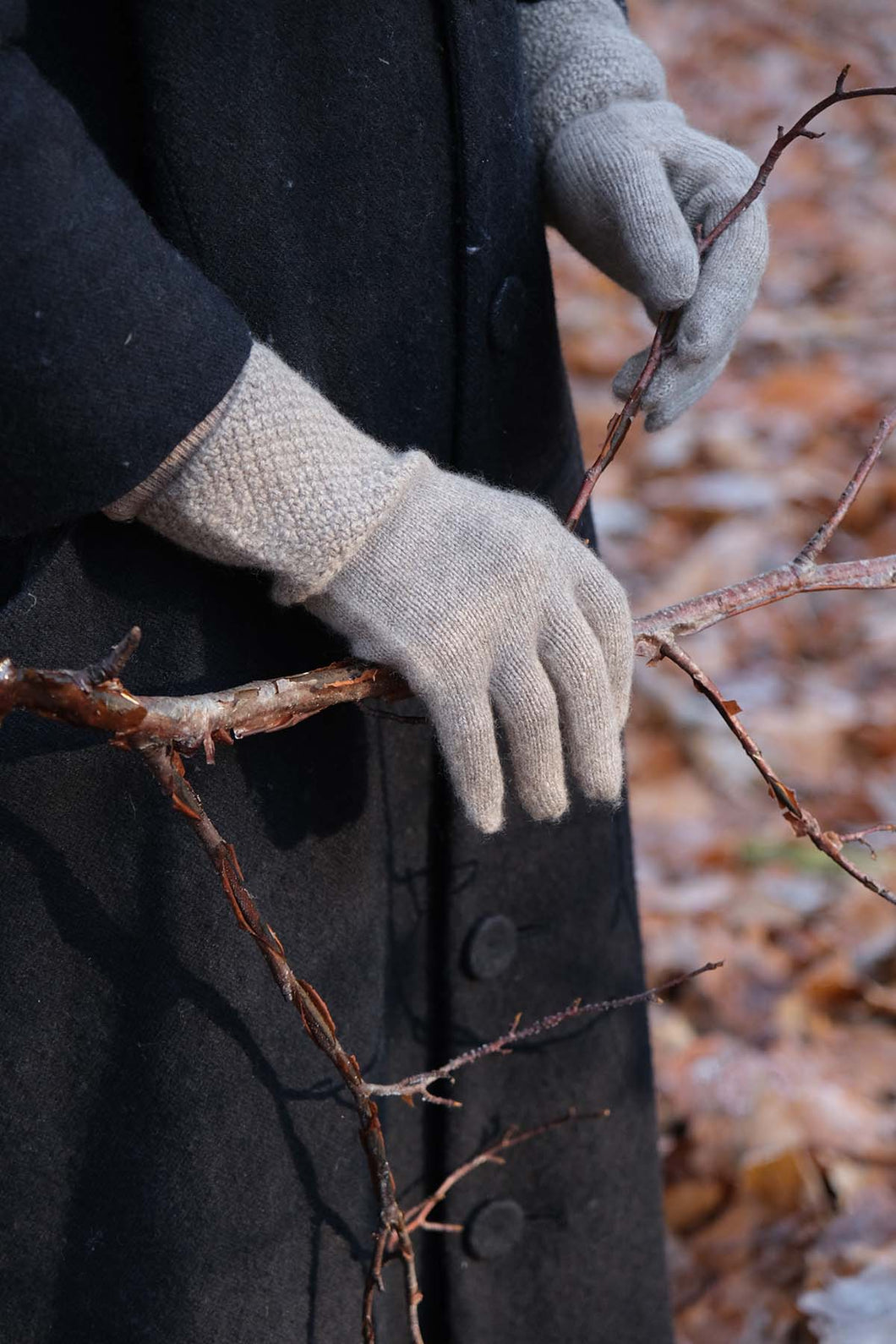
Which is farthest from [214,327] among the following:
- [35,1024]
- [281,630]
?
[35,1024]

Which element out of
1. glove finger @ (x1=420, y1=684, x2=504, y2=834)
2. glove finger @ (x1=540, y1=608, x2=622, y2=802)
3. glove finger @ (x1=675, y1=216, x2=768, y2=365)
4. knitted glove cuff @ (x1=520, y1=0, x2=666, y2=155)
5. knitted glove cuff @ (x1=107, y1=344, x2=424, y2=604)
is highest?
knitted glove cuff @ (x1=520, y1=0, x2=666, y2=155)

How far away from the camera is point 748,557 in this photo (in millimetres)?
3502

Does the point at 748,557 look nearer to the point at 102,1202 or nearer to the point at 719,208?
the point at 719,208

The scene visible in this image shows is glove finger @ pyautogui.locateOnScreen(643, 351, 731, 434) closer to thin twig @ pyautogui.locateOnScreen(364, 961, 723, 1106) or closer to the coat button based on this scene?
thin twig @ pyautogui.locateOnScreen(364, 961, 723, 1106)

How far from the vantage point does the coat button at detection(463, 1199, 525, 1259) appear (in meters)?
1.22

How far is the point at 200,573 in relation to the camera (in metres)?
0.94

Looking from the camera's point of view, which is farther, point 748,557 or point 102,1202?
point 748,557

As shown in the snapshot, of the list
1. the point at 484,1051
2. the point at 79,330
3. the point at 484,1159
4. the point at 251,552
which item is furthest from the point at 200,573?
the point at 484,1159

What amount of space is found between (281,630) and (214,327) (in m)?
0.27

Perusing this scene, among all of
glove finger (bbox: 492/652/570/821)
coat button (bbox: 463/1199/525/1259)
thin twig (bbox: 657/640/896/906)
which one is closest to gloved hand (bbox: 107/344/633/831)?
glove finger (bbox: 492/652/570/821)

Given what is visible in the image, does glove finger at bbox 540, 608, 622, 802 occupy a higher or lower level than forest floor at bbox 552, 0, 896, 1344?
lower

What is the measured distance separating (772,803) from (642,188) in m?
2.00

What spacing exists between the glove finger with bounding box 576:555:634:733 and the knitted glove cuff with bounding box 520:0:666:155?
53cm

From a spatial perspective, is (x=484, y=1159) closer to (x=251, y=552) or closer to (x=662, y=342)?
(x=251, y=552)
